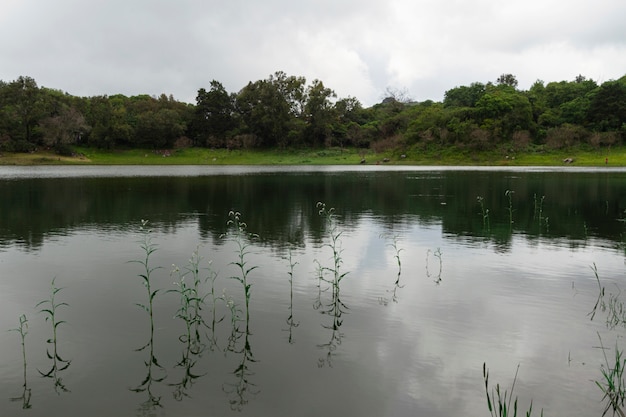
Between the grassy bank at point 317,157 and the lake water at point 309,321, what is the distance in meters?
78.3

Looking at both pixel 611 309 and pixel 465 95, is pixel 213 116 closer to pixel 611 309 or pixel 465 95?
pixel 465 95

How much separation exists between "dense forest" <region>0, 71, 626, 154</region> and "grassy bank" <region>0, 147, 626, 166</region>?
7.51 ft

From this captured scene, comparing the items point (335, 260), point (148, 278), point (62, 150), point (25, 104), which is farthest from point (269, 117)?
point (148, 278)

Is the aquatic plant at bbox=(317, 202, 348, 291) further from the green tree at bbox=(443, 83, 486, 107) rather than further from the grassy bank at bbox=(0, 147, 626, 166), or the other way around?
the green tree at bbox=(443, 83, 486, 107)

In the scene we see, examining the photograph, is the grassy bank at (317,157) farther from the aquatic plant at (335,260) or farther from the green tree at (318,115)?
the aquatic plant at (335,260)

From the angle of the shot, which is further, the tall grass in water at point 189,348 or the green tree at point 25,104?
the green tree at point 25,104

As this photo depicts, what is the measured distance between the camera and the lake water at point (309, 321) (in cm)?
790

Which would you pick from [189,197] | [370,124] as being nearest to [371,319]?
[189,197]

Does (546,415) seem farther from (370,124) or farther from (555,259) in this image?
(370,124)

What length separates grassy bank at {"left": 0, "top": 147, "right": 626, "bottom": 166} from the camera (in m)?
94.3

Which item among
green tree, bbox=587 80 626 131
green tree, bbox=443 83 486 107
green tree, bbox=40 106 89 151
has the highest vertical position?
green tree, bbox=443 83 486 107

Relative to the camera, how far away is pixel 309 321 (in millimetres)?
11289

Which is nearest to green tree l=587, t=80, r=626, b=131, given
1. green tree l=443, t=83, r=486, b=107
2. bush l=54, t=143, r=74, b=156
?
green tree l=443, t=83, r=486, b=107

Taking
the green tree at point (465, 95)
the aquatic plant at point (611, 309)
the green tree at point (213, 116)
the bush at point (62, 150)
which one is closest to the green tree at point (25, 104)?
the bush at point (62, 150)
